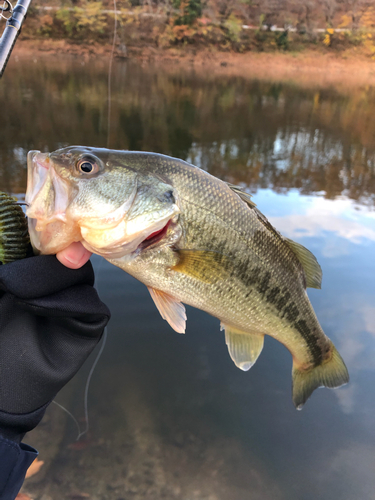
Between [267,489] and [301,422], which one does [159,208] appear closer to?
[267,489]

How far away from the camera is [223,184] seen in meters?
1.72

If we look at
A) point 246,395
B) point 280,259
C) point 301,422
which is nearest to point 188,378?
Result: point 246,395

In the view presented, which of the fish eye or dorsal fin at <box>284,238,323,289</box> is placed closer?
the fish eye

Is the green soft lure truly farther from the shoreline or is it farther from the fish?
the shoreline

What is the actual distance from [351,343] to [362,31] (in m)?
57.0

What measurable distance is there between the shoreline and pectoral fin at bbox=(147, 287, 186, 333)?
3314 cm

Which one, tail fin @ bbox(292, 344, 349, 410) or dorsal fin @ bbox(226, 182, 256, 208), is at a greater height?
dorsal fin @ bbox(226, 182, 256, 208)

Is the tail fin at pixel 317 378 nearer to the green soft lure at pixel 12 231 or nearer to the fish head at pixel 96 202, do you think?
the fish head at pixel 96 202

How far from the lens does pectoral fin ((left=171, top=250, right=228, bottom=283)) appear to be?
5.20 feet

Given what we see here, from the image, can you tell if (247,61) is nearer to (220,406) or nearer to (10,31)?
(10,31)

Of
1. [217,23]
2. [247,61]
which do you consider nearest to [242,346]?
[247,61]

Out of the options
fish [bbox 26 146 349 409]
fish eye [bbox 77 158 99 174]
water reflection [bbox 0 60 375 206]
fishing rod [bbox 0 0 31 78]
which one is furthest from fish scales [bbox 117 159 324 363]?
water reflection [bbox 0 60 375 206]

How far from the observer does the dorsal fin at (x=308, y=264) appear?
78.0 inches

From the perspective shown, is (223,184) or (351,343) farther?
(351,343)
